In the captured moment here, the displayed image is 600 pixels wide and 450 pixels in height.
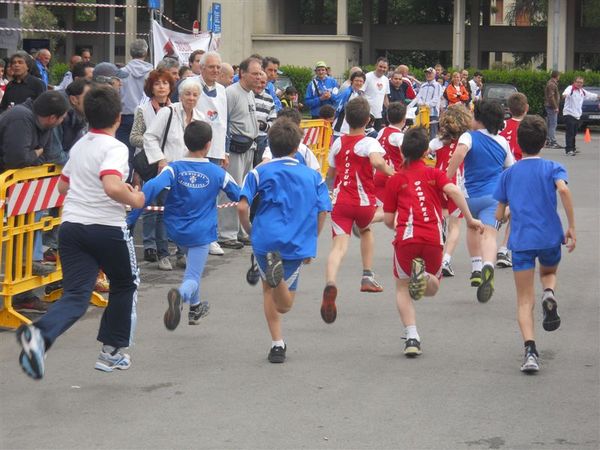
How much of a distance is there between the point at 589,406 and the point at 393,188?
2.14 meters

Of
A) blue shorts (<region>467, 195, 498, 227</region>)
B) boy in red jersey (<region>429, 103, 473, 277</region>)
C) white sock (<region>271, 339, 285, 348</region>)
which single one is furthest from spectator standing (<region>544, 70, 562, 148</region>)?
white sock (<region>271, 339, 285, 348</region>)

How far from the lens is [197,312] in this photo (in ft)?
27.6

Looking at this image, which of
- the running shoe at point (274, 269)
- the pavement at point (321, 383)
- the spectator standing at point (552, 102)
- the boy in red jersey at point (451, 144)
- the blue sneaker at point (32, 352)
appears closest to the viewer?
the pavement at point (321, 383)

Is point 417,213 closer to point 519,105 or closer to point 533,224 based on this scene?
point 533,224

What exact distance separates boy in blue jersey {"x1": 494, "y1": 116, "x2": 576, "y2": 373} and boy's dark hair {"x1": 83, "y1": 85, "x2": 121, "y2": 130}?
267 cm

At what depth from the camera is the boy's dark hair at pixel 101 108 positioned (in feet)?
22.5

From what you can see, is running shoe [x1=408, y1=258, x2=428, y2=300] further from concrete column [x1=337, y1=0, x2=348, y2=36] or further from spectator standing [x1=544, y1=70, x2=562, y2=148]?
concrete column [x1=337, y1=0, x2=348, y2=36]

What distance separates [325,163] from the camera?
1902 centimetres

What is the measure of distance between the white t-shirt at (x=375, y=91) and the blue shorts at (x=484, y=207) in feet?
34.6

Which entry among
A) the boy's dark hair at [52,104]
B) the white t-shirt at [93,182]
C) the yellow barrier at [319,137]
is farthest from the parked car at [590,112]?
the white t-shirt at [93,182]

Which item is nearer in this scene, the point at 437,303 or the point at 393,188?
the point at 393,188

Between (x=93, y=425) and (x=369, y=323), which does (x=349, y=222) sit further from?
Result: (x=93, y=425)

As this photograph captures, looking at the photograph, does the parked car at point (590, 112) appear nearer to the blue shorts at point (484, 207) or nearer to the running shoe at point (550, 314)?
the blue shorts at point (484, 207)

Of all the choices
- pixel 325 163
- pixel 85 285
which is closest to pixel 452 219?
pixel 85 285
